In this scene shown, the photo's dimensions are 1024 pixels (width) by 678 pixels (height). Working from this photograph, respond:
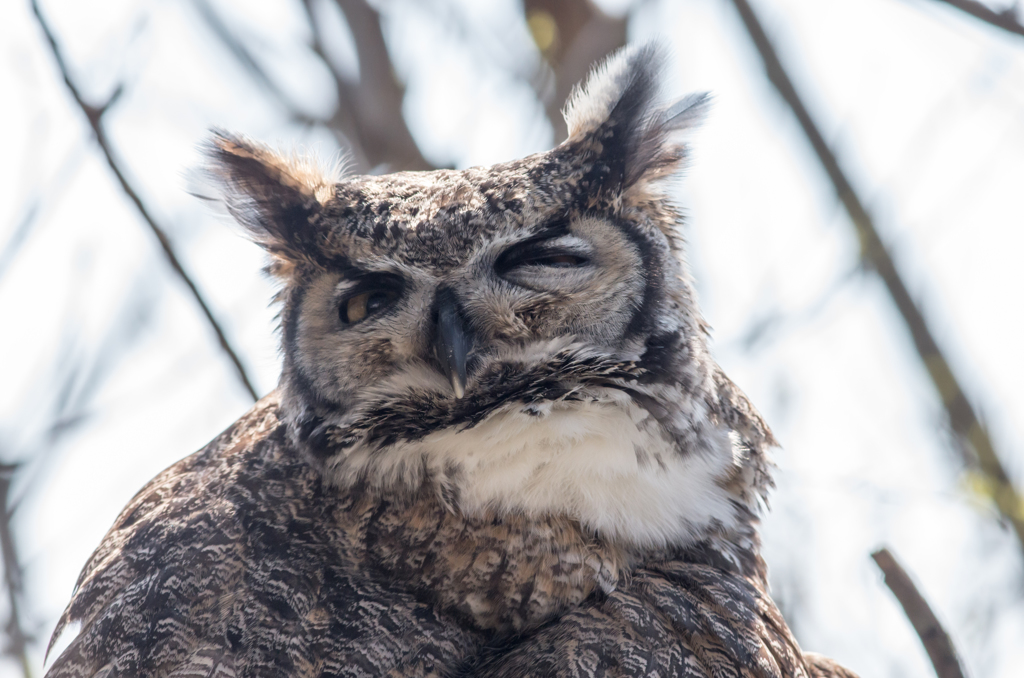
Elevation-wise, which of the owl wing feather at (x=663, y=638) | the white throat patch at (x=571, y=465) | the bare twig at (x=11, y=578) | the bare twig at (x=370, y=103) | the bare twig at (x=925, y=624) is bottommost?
the bare twig at (x=925, y=624)

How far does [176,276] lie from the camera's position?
270cm

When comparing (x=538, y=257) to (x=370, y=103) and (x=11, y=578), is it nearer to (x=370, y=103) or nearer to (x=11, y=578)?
(x=370, y=103)

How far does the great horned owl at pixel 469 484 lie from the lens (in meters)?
2.02

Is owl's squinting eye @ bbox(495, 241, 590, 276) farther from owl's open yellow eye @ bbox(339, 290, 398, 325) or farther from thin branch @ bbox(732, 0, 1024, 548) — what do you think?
thin branch @ bbox(732, 0, 1024, 548)

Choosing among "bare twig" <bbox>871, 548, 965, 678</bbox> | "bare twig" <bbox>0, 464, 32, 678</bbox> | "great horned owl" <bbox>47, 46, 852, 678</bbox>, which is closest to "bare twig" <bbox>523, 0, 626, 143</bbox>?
"great horned owl" <bbox>47, 46, 852, 678</bbox>

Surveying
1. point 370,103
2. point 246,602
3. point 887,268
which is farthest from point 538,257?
point 887,268

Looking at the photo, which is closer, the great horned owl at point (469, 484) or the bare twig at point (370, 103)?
the great horned owl at point (469, 484)

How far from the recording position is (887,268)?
4.43m

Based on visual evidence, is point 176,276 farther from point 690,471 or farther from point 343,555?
point 690,471

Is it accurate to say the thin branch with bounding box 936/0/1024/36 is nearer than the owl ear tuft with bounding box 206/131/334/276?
Yes

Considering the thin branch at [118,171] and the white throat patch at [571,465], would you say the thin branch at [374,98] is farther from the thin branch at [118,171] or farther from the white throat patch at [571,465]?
the white throat patch at [571,465]

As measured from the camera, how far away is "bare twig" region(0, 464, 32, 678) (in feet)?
10.1

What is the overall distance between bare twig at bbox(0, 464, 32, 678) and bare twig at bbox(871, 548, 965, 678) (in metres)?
2.55

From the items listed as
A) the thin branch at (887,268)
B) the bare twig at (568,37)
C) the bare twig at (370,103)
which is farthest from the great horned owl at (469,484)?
the thin branch at (887,268)
